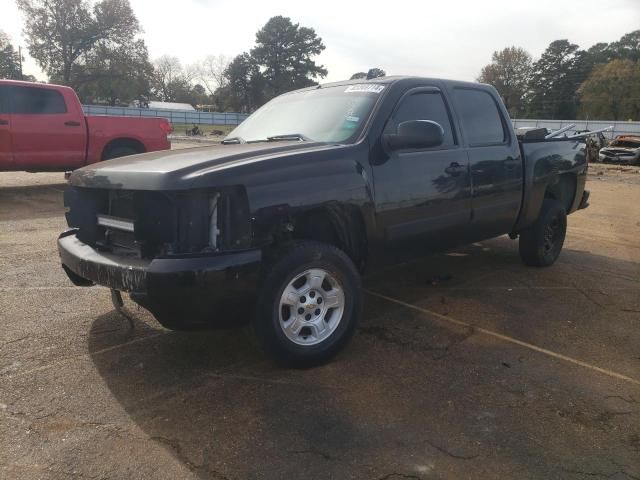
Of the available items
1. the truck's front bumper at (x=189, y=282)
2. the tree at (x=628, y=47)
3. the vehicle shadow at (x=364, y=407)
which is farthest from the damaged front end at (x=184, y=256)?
the tree at (x=628, y=47)

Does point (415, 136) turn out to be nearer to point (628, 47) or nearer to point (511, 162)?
point (511, 162)

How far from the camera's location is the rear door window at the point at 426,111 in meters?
4.04

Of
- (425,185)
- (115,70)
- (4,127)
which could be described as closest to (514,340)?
(425,185)

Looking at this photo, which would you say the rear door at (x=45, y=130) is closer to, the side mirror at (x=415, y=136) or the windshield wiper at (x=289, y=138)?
the windshield wiper at (x=289, y=138)

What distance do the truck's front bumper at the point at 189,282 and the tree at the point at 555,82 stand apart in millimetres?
80592

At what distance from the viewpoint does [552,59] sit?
254ft

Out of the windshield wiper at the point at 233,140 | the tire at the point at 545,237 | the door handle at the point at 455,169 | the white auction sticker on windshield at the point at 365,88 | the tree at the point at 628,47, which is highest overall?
the tree at the point at 628,47

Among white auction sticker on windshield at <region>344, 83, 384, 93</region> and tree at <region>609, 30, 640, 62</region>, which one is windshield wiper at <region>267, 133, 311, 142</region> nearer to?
white auction sticker on windshield at <region>344, 83, 384, 93</region>

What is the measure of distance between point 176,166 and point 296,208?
719 millimetres

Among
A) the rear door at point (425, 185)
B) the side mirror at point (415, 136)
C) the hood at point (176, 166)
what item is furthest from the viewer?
the rear door at point (425, 185)

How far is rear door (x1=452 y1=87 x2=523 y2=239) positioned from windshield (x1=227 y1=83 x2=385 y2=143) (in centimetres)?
102

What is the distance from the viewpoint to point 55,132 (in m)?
9.49

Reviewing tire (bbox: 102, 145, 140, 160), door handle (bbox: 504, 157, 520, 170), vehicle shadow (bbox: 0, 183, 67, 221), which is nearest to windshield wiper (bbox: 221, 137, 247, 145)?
door handle (bbox: 504, 157, 520, 170)

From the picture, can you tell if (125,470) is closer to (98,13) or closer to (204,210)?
(204,210)
